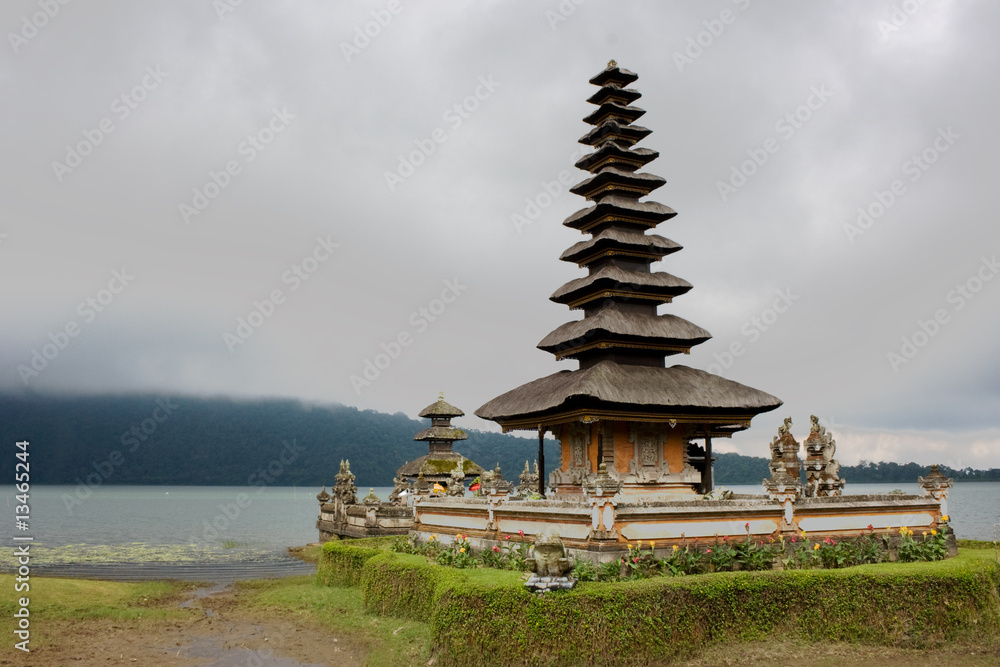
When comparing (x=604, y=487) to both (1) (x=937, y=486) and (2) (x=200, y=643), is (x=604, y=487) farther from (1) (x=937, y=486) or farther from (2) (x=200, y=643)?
(1) (x=937, y=486)

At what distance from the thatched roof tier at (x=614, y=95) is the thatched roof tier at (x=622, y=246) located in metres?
5.22

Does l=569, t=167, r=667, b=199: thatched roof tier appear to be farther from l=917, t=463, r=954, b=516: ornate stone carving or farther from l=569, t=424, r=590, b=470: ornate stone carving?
l=917, t=463, r=954, b=516: ornate stone carving

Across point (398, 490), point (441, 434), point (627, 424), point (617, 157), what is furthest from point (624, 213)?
point (441, 434)

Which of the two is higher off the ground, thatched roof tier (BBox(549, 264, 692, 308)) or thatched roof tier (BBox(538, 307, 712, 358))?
thatched roof tier (BBox(549, 264, 692, 308))

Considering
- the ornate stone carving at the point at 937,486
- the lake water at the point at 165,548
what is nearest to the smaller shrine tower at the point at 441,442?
the lake water at the point at 165,548

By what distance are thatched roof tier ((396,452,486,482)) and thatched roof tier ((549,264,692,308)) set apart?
2231 centimetres

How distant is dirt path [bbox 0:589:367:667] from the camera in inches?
626

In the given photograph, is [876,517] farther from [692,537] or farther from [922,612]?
[692,537]

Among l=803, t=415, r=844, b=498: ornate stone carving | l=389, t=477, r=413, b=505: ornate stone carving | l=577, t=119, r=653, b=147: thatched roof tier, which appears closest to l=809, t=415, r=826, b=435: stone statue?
l=803, t=415, r=844, b=498: ornate stone carving

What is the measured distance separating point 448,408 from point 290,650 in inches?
1277

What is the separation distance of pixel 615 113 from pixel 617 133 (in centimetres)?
87

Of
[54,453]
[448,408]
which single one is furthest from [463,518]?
[54,453]

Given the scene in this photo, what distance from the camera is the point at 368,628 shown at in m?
17.7

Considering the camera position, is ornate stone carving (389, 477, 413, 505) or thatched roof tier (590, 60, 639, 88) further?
ornate stone carving (389, 477, 413, 505)
